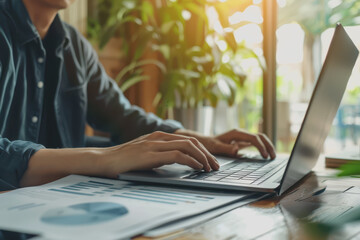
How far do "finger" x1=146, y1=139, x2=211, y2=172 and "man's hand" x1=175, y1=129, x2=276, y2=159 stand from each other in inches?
12.0

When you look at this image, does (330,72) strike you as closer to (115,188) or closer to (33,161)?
(115,188)

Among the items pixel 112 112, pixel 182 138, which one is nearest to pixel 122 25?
pixel 112 112

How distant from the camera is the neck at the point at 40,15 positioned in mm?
1266

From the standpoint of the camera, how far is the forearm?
723mm

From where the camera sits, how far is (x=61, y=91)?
1363 mm

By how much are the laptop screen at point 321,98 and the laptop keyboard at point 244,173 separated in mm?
51

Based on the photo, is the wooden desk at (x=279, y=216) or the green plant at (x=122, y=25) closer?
the wooden desk at (x=279, y=216)

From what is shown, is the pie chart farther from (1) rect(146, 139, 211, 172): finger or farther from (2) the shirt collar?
(2) the shirt collar

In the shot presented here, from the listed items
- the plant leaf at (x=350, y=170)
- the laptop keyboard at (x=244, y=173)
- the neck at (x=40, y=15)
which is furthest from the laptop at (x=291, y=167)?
the neck at (x=40, y=15)

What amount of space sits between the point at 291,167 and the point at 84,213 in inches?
A: 12.9

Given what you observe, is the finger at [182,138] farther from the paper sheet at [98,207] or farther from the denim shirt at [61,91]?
the denim shirt at [61,91]

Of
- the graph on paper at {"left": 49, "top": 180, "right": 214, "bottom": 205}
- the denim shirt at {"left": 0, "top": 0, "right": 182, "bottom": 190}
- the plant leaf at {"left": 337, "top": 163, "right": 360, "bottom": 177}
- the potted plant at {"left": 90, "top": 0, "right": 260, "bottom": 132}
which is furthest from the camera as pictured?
the potted plant at {"left": 90, "top": 0, "right": 260, "bottom": 132}

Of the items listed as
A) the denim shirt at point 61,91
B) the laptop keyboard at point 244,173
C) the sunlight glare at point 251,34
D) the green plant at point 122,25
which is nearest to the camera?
the laptop keyboard at point 244,173

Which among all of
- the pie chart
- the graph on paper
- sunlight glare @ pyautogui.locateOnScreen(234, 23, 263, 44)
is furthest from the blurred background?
the pie chart
